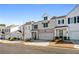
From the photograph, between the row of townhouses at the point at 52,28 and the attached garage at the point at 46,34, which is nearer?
the row of townhouses at the point at 52,28

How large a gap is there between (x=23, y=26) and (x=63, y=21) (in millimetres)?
6630

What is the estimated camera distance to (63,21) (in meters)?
21.5

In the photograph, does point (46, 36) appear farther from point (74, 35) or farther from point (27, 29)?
point (27, 29)

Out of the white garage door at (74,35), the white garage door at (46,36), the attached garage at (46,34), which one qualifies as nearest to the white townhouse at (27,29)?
the attached garage at (46,34)

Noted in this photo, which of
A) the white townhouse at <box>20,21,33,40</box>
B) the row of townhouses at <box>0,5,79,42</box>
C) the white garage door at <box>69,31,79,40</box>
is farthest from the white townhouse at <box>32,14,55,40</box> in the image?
the white garage door at <box>69,31,79,40</box>

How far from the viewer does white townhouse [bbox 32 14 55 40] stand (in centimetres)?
2220

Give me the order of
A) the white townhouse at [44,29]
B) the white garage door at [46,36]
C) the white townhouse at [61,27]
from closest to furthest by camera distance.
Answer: the white townhouse at [61,27] < the white garage door at [46,36] < the white townhouse at [44,29]

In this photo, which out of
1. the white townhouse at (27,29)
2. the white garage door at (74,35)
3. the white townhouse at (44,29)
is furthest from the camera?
the white townhouse at (27,29)

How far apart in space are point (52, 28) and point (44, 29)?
1.35 metres

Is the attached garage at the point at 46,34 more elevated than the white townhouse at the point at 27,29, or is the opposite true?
the white townhouse at the point at 27,29

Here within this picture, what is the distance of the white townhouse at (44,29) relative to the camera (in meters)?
22.2

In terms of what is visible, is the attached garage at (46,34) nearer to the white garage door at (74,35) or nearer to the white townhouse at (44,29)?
the white townhouse at (44,29)
